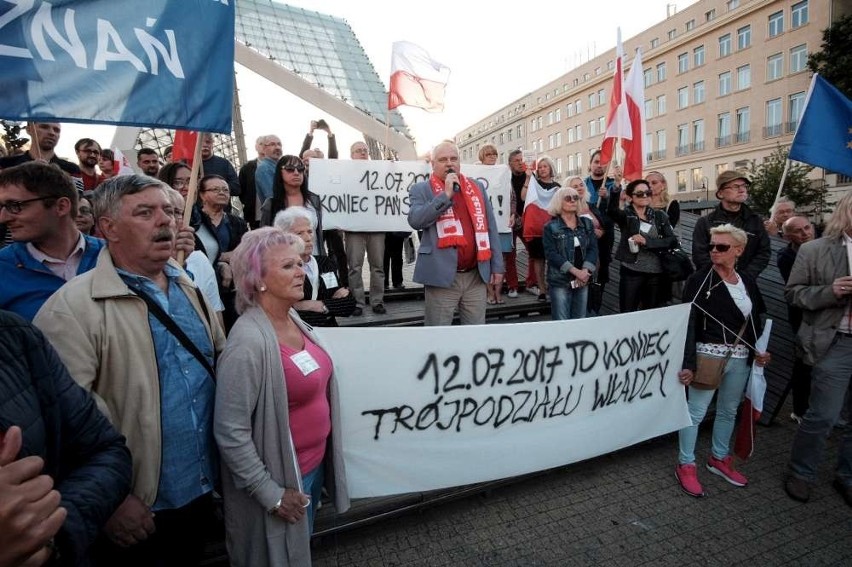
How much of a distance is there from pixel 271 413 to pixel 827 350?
3597mm

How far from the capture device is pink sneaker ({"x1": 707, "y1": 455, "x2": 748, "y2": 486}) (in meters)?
3.20

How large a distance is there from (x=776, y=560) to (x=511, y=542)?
141 cm

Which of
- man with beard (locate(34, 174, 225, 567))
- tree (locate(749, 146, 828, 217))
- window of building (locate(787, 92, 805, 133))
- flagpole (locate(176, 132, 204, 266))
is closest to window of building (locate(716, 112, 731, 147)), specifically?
window of building (locate(787, 92, 805, 133))

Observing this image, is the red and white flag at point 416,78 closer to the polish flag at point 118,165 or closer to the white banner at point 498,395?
the polish flag at point 118,165

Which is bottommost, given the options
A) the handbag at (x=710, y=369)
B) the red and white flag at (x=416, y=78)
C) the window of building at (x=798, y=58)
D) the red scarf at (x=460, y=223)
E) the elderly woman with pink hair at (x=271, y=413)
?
the handbag at (x=710, y=369)

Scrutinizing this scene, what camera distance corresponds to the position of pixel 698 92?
4216 centimetres

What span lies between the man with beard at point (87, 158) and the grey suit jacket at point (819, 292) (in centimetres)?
633

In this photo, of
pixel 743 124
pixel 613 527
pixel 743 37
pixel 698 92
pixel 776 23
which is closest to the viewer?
pixel 613 527

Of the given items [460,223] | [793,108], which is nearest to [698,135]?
[793,108]

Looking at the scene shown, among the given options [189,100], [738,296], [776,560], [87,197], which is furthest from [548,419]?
[87,197]

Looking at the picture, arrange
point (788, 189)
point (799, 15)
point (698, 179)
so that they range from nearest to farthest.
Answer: point (788, 189) → point (799, 15) → point (698, 179)

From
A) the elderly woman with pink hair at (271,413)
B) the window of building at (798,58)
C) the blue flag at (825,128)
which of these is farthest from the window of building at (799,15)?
the elderly woman with pink hair at (271,413)

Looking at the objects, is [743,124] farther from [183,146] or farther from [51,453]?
[51,453]

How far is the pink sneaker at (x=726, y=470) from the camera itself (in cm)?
320
